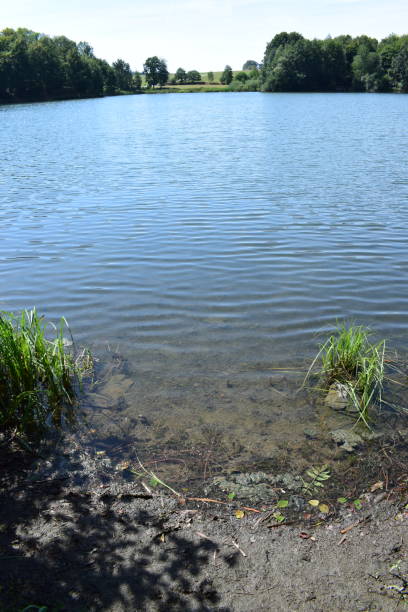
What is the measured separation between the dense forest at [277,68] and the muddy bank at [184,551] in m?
108

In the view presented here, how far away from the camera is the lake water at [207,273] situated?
541 cm

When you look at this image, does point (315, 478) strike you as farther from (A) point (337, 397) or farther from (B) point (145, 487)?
(B) point (145, 487)

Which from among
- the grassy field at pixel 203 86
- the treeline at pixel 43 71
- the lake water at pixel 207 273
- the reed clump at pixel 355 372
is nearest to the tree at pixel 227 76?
the grassy field at pixel 203 86

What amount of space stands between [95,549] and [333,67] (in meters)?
123

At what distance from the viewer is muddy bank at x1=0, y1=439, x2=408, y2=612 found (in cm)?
306

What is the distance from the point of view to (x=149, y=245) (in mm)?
11219

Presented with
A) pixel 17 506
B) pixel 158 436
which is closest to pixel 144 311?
pixel 158 436

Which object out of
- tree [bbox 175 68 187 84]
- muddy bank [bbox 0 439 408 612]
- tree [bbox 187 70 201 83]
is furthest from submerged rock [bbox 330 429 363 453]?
tree [bbox 175 68 187 84]

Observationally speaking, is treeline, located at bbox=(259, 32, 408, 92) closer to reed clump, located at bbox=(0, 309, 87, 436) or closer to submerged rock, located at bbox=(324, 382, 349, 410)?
submerged rock, located at bbox=(324, 382, 349, 410)

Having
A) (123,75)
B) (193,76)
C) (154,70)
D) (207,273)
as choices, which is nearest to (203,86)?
(154,70)

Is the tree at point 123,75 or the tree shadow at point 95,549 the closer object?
the tree shadow at point 95,549

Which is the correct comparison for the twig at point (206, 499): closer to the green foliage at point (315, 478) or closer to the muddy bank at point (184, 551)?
the muddy bank at point (184, 551)

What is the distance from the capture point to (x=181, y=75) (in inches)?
6486

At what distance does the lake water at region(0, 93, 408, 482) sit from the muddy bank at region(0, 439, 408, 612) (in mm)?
882
